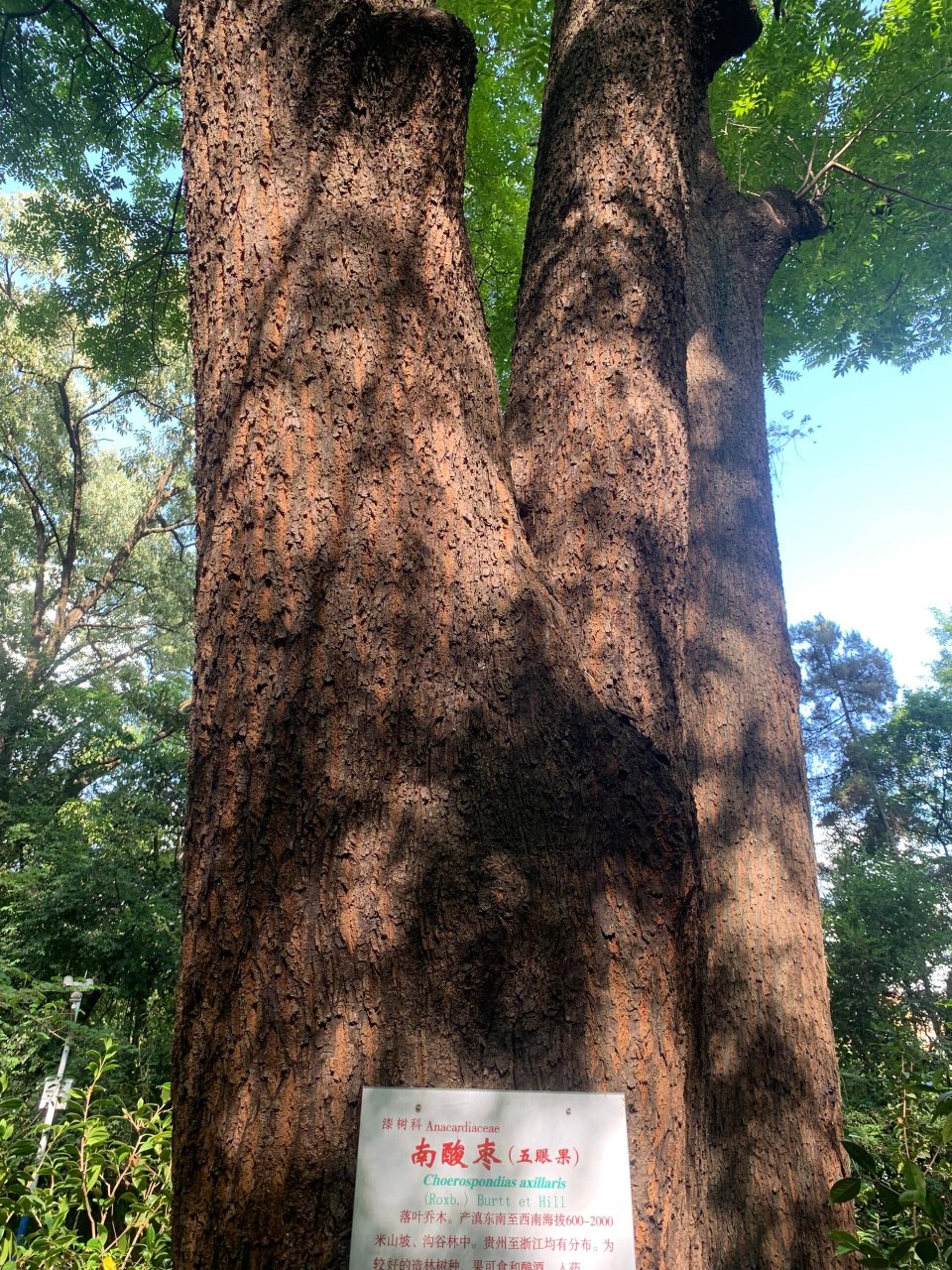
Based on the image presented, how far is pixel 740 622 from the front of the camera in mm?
2760

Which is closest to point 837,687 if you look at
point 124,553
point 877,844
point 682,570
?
point 877,844

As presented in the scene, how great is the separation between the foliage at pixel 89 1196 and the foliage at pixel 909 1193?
2085 mm

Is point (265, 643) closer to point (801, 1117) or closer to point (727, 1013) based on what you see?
point (727, 1013)

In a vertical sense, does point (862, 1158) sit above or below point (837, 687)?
below

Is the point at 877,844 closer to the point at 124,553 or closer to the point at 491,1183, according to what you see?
the point at 124,553

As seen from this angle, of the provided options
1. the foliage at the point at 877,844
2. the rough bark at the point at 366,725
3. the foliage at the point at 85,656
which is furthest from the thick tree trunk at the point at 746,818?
the foliage at the point at 85,656

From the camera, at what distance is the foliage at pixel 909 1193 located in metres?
A: 1.81

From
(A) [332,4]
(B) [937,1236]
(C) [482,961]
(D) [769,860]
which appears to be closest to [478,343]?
(A) [332,4]

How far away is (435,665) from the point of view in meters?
1.30

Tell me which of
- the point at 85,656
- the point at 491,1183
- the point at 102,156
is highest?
the point at 85,656

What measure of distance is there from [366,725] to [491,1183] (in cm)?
65

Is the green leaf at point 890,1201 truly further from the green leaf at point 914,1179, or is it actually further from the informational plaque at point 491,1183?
the informational plaque at point 491,1183

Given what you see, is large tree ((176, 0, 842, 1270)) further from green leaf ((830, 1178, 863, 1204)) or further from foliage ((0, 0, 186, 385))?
foliage ((0, 0, 186, 385))

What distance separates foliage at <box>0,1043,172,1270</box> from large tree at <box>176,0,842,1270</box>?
2034mm
